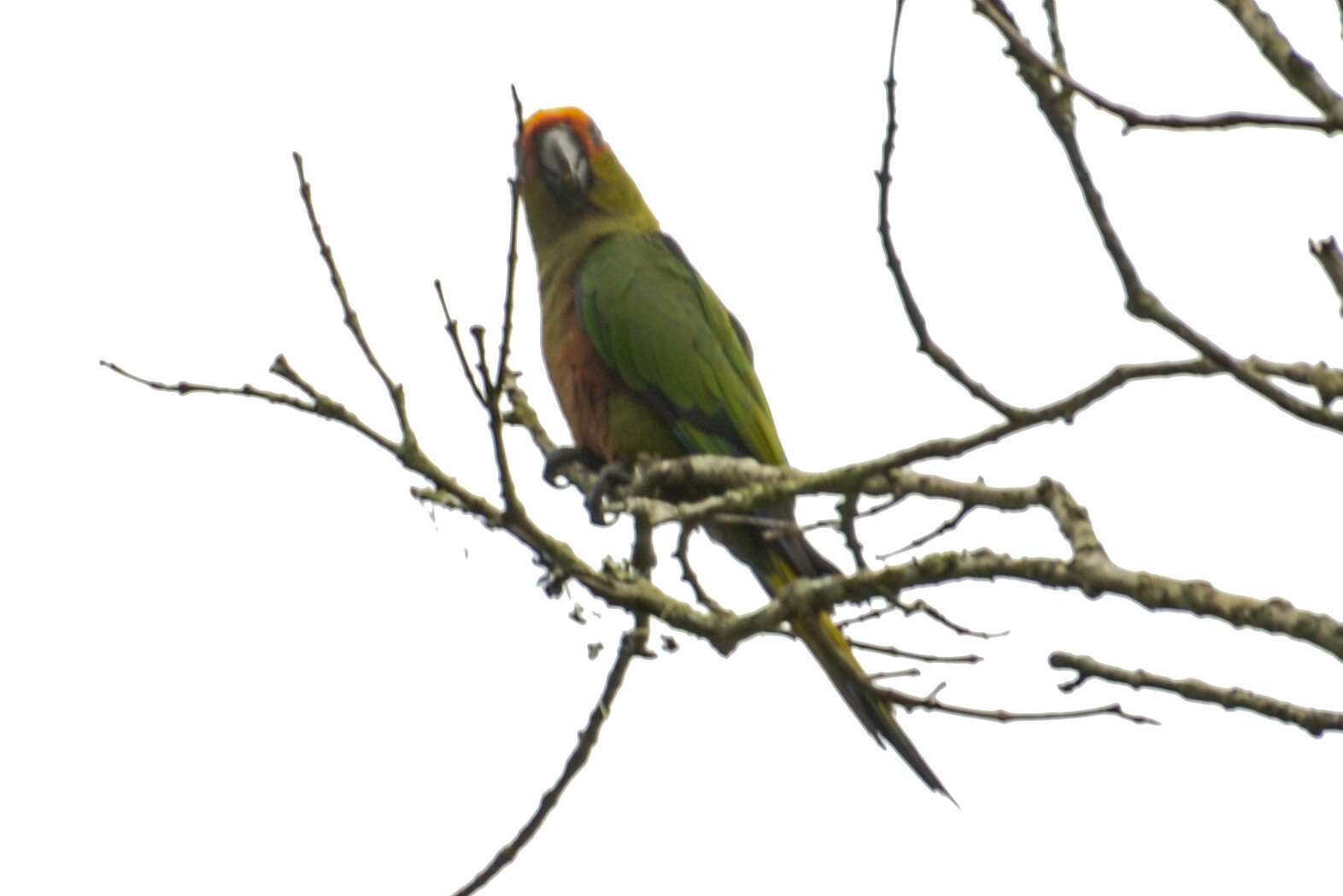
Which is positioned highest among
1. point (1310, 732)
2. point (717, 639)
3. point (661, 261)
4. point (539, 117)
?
point (539, 117)

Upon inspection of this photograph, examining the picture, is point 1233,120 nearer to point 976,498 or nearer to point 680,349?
point 976,498

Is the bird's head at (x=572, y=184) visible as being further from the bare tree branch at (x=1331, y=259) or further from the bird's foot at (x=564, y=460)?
the bare tree branch at (x=1331, y=259)

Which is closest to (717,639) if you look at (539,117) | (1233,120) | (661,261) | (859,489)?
(859,489)

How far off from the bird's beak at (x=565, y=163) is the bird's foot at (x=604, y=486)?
1385mm

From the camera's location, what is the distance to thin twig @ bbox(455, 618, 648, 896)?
125 inches

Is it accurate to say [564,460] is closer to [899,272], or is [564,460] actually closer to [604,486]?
[604,486]

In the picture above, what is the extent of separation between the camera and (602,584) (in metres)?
3.00

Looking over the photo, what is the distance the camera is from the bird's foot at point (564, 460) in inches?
195

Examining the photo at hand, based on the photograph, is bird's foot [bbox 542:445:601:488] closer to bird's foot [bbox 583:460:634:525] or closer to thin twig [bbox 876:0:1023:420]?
bird's foot [bbox 583:460:634:525]

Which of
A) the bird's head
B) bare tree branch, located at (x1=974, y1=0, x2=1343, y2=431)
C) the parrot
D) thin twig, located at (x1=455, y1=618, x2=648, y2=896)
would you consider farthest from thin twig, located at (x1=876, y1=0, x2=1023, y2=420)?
the bird's head

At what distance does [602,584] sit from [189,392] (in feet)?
3.05

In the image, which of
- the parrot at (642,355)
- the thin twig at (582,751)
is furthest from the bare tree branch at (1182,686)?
the parrot at (642,355)

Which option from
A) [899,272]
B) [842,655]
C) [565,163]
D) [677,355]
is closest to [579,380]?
[677,355]

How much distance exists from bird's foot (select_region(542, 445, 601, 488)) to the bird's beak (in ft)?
3.92
